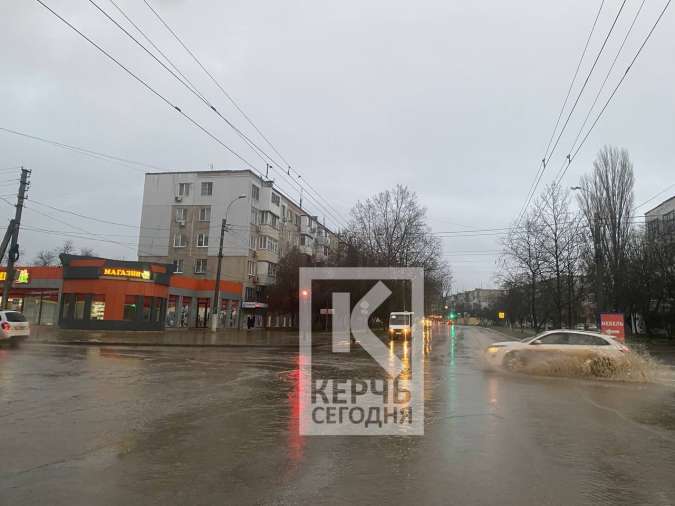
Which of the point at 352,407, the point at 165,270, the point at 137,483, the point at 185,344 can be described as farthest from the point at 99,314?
the point at 137,483

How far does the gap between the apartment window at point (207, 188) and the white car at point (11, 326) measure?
32494 mm

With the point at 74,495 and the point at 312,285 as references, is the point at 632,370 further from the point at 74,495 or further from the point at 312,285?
the point at 312,285

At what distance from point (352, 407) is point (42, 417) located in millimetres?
5031

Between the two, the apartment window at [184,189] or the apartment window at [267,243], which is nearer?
the apartment window at [184,189]

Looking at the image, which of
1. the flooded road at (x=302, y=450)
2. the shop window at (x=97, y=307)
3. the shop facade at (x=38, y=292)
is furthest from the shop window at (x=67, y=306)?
the flooded road at (x=302, y=450)

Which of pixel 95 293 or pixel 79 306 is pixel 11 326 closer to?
pixel 95 293

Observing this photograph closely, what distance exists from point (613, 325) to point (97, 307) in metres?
35.0

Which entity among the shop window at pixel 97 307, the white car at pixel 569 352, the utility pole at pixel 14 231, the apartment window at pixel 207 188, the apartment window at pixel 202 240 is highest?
the apartment window at pixel 207 188

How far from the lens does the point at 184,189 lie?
2269 inches

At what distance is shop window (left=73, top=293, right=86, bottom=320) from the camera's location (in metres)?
40.6

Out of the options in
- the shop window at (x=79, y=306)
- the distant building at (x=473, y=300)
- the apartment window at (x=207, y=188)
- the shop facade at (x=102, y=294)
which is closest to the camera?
the shop facade at (x=102, y=294)

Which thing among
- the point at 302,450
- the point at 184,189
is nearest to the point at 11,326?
the point at 302,450

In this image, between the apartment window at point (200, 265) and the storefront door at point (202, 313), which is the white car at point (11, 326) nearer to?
the storefront door at point (202, 313)

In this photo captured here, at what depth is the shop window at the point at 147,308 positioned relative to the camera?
138 feet
